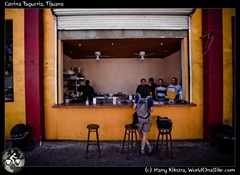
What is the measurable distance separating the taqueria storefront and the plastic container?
350 mm

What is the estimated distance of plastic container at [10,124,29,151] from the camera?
3742 millimetres

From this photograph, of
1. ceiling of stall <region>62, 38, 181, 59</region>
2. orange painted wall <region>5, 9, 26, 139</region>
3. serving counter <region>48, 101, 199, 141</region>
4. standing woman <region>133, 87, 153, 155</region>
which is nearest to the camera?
standing woman <region>133, 87, 153, 155</region>

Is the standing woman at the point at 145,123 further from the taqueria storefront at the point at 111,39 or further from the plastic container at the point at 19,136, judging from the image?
the plastic container at the point at 19,136

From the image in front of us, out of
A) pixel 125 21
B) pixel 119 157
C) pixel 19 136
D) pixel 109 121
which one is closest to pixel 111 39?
pixel 125 21

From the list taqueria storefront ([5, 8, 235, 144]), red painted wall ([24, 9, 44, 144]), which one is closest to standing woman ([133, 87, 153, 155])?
taqueria storefront ([5, 8, 235, 144])

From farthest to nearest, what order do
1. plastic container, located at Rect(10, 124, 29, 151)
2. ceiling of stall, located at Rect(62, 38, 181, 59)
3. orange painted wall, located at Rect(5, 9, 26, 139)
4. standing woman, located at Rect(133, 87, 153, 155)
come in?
ceiling of stall, located at Rect(62, 38, 181, 59)
orange painted wall, located at Rect(5, 9, 26, 139)
plastic container, located at Rect(10, 124, 29, 151)
standing woman, located at Rect(133, 87, 153, 155)

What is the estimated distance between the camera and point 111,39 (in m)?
4.81

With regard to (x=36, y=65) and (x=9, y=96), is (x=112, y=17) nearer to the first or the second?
(x=36, y=65)

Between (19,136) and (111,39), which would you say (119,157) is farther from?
(111,39)

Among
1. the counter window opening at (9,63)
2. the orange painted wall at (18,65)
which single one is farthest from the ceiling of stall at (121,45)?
the counter window opening at (9,63)

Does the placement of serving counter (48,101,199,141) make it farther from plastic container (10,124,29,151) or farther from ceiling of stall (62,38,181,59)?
ceiling of stall (62,38,181,59)

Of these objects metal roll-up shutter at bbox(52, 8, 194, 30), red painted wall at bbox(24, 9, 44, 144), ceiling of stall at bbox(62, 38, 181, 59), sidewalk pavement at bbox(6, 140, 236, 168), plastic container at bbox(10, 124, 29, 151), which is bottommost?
sidewalk pavement at bbox(6, 140, 236, 168)

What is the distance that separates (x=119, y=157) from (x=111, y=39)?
11.9 feet

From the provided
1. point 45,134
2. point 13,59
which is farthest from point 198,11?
point 45,134
